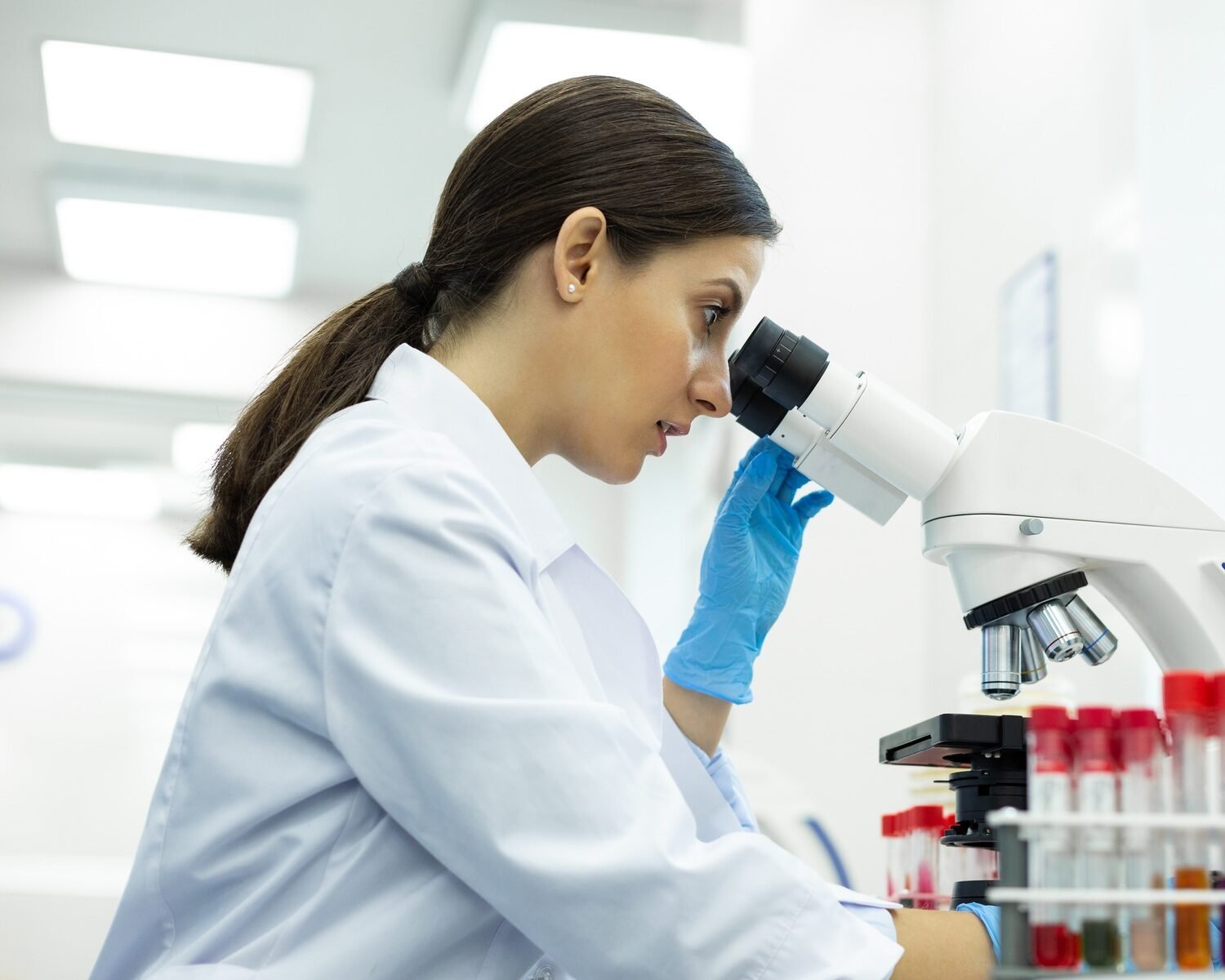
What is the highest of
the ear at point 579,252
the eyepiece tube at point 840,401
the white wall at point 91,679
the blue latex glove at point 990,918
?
the ear at point 579,252

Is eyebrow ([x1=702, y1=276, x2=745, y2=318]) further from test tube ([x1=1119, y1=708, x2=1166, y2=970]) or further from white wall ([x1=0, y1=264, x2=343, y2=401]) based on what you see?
white wall ([x1=0, y1=264, x2=343, y2=401])

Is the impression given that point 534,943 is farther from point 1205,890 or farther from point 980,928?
point 1205,890

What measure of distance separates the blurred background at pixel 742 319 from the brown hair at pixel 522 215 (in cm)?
37

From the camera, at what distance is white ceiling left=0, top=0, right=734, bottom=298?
339 cm

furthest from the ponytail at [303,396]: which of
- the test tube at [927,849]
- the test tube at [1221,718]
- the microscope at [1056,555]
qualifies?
the test tube at [1221,718]

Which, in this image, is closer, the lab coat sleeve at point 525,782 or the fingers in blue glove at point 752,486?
the lab coat sleeve at point 525,782

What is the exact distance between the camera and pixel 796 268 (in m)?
2.99

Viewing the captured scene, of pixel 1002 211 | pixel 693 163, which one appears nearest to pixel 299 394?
pixel 693 163

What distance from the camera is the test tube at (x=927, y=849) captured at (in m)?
1.14

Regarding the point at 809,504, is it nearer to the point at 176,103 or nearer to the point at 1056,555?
the point at 1056,555

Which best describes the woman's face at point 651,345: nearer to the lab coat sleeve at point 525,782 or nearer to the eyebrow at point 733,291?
the eyebrow at point 733,291

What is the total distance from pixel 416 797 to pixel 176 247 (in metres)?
3.93

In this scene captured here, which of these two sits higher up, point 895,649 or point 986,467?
point 986,467

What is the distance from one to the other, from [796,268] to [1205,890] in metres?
2.42
